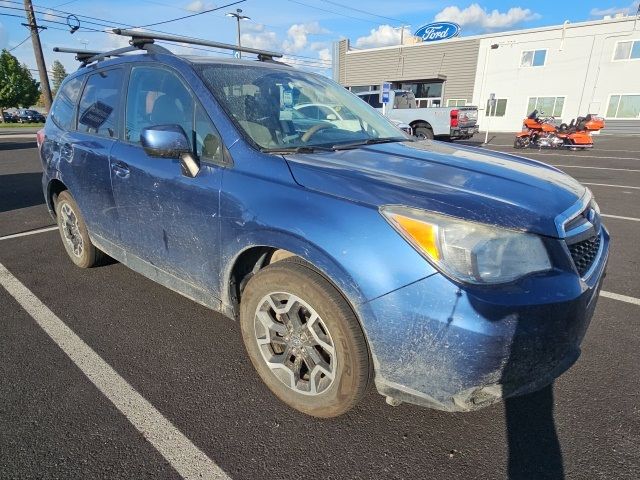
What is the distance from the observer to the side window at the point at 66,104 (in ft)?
12.2

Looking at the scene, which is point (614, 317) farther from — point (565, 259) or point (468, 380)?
point (468, 380)

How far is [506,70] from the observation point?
31.5 meters

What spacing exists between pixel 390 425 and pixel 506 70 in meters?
35.3

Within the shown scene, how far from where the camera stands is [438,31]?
36.5 m

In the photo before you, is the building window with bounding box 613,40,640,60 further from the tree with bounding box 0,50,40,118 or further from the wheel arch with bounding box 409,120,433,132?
the tree with bounding box 0,50,40,118

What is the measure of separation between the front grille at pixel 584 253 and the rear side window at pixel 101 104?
9.95 ft

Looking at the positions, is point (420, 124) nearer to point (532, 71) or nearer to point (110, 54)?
point (110, 54)

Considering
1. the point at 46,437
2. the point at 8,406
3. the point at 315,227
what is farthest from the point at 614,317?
the point at 8,406

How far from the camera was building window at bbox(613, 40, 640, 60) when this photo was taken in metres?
26.2


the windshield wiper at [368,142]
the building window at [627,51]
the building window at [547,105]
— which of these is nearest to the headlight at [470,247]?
the windshield wiper at [368,142]

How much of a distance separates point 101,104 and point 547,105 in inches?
1352

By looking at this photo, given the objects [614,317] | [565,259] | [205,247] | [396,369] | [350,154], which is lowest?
[614,317]

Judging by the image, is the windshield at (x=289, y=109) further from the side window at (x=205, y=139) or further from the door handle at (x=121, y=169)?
the door handle at (x=121, y=169)

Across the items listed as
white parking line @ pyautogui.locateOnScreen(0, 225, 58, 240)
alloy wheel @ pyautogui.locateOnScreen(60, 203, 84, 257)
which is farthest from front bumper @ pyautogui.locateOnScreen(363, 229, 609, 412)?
white parking line @ pyautogui.locateOnScreen(0, 225, 58, 240)
